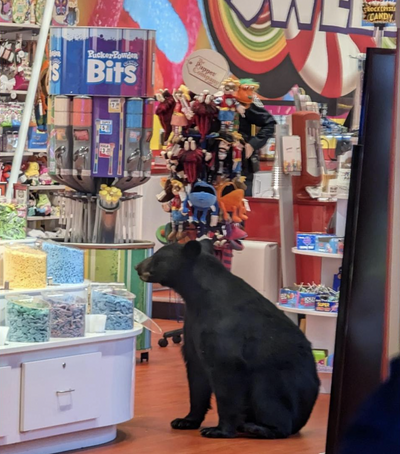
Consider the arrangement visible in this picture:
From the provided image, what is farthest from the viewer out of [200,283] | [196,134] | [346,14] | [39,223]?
[346,14]

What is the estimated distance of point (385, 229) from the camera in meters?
0.80

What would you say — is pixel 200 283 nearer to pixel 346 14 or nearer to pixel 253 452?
pixel 253 452

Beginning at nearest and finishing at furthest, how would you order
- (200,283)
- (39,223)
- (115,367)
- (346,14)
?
(115,367) → (200,283) → (39,223) → (346,14)

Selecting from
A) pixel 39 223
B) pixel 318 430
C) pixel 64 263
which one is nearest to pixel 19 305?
pixel 64 263

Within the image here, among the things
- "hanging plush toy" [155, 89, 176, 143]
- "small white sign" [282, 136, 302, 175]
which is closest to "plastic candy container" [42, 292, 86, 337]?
"hanging plush toy" [155, 89, 176, 143]

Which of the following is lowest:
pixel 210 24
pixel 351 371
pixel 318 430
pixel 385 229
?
pixel 318 430

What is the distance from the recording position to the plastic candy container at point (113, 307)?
388 cm

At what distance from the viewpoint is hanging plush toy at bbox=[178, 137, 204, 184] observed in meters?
5.28

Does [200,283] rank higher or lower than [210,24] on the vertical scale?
lower

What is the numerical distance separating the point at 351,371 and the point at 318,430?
3603 mm

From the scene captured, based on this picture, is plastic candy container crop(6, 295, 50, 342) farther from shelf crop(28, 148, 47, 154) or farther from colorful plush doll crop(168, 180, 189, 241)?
shelf crop(28, 148, 47, 154)

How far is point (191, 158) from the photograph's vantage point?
527cm

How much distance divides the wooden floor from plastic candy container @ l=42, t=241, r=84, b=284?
2.48 feet

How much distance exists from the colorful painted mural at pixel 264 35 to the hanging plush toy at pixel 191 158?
12.9 feet
